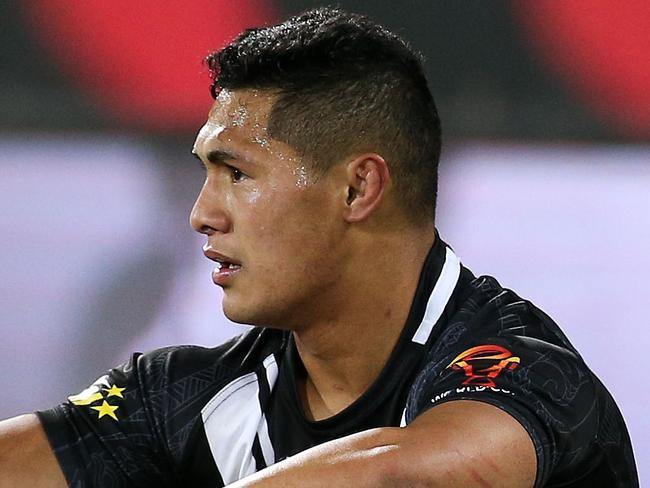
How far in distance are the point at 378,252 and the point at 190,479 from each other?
0.35m

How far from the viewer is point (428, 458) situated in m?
1.02

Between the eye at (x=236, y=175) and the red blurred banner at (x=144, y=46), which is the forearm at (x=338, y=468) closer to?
the eye at (x=236, y=175)

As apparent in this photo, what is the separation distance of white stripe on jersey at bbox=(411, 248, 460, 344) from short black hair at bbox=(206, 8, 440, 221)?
0.07 m

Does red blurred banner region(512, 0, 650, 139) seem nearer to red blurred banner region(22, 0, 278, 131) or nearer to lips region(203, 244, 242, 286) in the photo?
red blurred banner region(22, 0, 278, 131)

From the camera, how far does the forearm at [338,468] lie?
1.00 metres

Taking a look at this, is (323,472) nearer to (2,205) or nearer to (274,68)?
(274,68)

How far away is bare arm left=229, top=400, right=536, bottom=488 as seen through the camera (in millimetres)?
1008

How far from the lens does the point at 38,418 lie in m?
1.38

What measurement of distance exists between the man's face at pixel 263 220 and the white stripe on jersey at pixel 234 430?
0.14 m

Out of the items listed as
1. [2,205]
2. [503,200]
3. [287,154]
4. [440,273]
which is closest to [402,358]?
[440,273]

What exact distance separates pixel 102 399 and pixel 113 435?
0.16 ft

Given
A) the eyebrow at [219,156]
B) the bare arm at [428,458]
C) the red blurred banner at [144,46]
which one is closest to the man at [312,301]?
the eyebrow at [219,156]

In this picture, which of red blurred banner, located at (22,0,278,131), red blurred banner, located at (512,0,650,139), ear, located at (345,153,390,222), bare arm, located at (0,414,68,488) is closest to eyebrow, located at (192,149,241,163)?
ear, located at (345,153,390,222)

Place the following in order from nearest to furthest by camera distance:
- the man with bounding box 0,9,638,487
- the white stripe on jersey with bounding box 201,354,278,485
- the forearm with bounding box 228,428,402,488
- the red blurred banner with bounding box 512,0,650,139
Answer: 1. the forearm with bounding box 228,428,402,488
2. the man with bounding box 0,9,638,487
3. the white stripe on jersey with bounding box 201,354,278,485
4. the red blurred banner with bounding box 512,0,650,139
